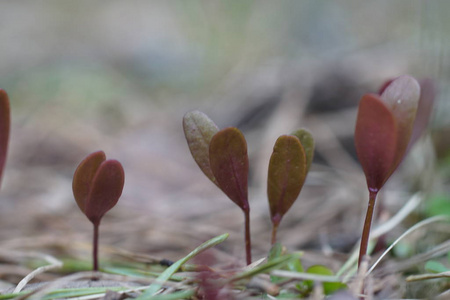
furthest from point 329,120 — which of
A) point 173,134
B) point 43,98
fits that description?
point 43,98

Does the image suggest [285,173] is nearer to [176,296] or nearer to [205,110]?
[176,296]

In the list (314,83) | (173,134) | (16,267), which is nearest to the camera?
(16,267)

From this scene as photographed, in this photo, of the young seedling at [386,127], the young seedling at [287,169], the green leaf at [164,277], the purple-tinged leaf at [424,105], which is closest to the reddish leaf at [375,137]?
the young seedling at [386,127]

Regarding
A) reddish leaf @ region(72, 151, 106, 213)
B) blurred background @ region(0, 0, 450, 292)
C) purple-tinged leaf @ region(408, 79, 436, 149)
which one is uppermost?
blurred background @ region(0, 0, 450, 292)

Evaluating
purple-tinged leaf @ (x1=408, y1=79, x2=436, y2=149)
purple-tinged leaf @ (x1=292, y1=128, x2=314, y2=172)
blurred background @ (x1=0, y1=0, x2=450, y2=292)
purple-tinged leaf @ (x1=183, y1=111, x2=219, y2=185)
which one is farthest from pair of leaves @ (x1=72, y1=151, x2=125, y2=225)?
purple-tinged leaf @ (x1=408, y1=79, x2=436, y2=149)

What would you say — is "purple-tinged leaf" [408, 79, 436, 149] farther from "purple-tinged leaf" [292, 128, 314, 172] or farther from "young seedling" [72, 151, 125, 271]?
"young seedling" [72, 151, 125, 271]

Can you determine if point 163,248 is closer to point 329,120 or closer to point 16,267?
point 16,267
